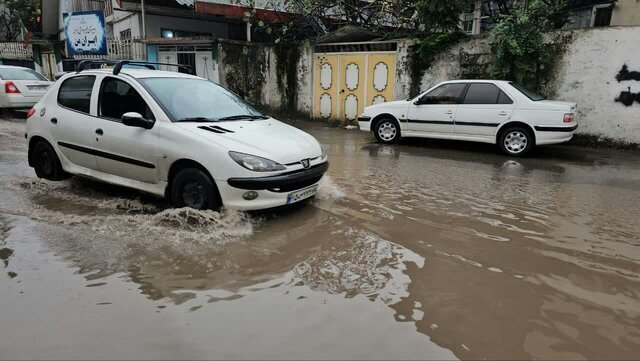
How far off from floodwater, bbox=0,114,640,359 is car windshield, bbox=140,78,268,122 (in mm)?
1143

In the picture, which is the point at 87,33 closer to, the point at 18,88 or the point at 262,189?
the point at 18,88

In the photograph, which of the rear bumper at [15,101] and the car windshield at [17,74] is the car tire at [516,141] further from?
the car windshield at [17,74]

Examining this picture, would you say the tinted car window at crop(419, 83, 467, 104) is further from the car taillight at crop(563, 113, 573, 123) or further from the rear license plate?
the rear license plate

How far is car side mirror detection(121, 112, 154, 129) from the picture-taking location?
5043 mm

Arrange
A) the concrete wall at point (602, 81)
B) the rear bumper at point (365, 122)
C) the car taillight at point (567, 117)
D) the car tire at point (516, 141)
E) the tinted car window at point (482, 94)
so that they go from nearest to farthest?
the car taillight at point (567, 117) < the car tire at point (516, 141) < the tinted car window at point (482, 94) < the concrete wall at point (602, 81) < the rear bumper at point (365, 122)

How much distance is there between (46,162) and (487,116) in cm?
766

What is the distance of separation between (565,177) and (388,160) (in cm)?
294

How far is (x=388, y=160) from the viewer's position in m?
8.84

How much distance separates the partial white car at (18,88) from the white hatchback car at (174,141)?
8.17 meters

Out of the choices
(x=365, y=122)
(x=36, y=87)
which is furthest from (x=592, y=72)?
(x=36, y=87)

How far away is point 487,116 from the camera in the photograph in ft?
30.7

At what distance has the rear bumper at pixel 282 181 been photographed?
15.3 ft

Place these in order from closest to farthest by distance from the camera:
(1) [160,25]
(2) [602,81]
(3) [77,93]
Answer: (3) [77,93] < (2) [602,81] < (1) [160,25]

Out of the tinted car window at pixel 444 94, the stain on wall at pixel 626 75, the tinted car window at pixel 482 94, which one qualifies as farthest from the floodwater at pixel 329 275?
the stain on wall at pixel 626 75
